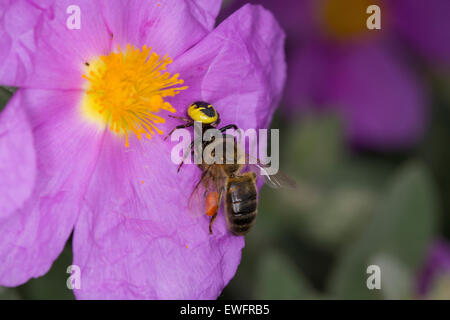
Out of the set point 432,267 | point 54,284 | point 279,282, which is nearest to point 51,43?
point 54,284

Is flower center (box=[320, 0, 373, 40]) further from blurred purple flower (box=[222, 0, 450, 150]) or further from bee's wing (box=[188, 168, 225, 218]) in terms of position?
bee's wing (box=[188, 168, 225, 218])

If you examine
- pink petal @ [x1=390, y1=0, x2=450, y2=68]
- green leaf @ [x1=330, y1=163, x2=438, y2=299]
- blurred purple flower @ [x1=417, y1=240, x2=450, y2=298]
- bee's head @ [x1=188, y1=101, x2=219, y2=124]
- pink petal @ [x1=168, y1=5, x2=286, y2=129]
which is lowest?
blurred purple flower @ [x1=417, y1=240, x2=450, y2=298]

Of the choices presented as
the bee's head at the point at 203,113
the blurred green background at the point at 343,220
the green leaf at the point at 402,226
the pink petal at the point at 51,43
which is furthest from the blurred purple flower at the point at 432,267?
the pink petal at the point at 51,43

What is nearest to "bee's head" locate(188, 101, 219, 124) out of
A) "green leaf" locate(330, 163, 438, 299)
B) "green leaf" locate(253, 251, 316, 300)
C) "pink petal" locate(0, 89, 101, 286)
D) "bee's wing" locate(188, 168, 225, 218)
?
"bee's wing" locate(188, 168, 225, 218)

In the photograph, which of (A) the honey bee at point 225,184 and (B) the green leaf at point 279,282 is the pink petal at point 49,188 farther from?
(B) the green leaf at point 279,282

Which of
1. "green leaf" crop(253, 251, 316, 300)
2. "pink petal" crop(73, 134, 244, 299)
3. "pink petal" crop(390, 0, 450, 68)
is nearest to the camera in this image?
"pink petal" crop(73, 134, 244, 299)

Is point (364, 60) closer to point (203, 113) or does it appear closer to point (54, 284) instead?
point (203, 113)
